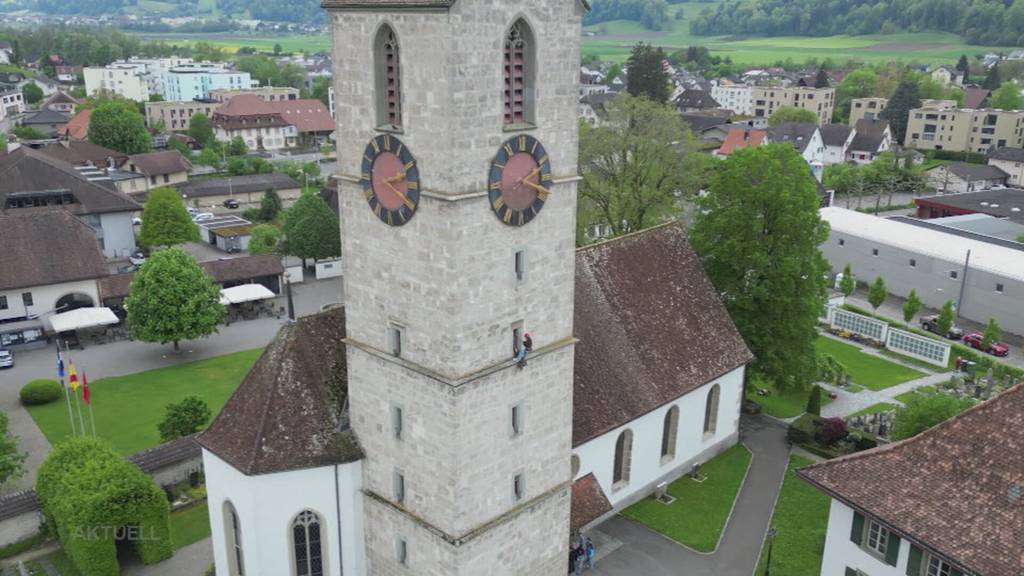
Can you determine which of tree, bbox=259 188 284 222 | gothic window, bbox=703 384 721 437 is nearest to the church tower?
gothic window, bbox=703 384 721 437

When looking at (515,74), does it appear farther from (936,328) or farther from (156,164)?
(156,164)

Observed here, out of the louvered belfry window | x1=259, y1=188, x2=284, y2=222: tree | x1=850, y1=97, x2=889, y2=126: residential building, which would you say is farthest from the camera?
x1=850, y1=97, x2=889, y2=126: residential building

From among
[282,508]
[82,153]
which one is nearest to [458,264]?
[282,508]

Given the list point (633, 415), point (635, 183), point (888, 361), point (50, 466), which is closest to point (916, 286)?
point (888, 361)

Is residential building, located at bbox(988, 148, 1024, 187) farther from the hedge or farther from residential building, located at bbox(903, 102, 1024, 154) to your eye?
the hedge

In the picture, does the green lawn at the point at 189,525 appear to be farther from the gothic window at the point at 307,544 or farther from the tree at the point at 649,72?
the tree at the point at 649,72

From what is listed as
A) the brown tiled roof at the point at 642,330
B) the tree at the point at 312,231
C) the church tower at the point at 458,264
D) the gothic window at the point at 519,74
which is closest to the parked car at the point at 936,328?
the brown tiled roof at the point at 642,330
